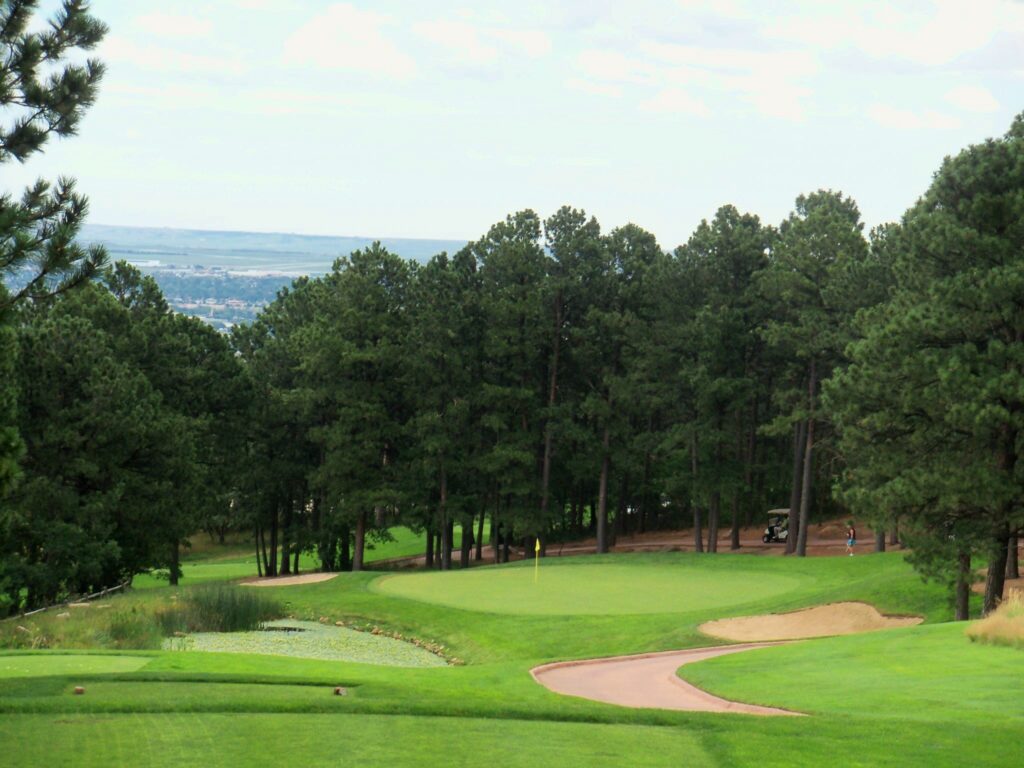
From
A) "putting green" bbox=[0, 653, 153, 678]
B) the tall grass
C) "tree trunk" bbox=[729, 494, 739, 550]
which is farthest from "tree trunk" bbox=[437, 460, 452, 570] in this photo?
the tall grass

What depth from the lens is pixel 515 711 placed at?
15.9 m

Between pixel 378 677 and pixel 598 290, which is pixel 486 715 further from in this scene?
pixel 598 290

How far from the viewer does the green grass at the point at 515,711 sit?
522 inches

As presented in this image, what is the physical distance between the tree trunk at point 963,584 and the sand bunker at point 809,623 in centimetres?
109

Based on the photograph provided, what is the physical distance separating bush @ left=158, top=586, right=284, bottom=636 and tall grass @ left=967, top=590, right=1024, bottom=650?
61.3 feet

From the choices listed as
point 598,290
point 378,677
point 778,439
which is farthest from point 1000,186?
point 778,439

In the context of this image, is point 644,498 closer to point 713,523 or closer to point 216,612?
point 713,523

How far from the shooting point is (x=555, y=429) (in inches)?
2148

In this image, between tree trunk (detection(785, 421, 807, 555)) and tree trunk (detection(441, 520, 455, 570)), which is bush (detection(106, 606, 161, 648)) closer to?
tree trunk (detection(441, 520, 455, 570))

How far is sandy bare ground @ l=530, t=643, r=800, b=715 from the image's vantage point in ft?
62.4

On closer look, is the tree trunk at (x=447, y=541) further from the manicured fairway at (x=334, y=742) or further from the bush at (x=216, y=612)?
the manicured fairway at (x=334, y=742)

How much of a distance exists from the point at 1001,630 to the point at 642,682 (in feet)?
20.2

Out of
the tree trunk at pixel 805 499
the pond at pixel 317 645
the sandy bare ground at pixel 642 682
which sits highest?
the tree trunk at pixel 805 499

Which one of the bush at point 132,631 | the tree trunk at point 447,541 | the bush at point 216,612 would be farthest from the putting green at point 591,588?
the bush at point 132,631
